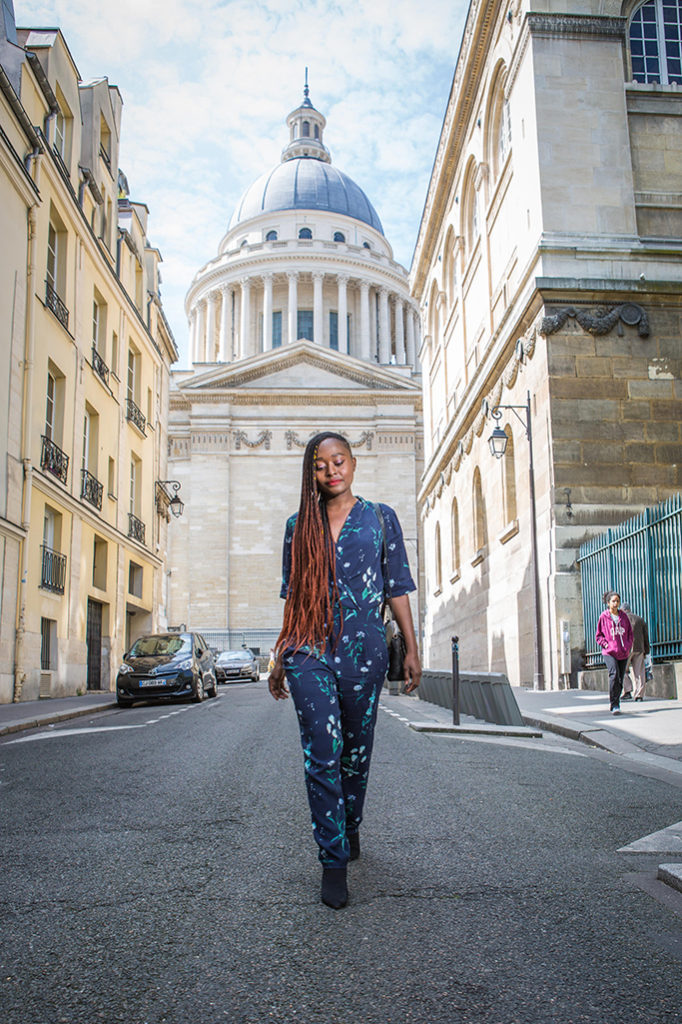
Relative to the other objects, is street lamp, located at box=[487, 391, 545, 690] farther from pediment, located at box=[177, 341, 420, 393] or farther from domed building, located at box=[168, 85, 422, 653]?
pediment, located at box=[177, 341, 420, 393]

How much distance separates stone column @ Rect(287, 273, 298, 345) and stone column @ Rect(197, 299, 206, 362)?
340 inches

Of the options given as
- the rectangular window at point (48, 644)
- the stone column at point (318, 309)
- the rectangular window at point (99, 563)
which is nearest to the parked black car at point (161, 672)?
the rectangular window at point (48, 644)

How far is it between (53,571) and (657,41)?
56.5 ft

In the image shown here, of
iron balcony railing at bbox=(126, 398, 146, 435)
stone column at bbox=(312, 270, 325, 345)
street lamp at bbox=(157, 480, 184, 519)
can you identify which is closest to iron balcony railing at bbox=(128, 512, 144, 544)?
street lamp at bbox=(157, 480, 184, 519)

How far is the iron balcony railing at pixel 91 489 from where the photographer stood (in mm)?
22844

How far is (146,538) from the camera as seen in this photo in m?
29.8

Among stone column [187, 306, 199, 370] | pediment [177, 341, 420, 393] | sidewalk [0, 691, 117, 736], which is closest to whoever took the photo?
sidewalk [0, 691, 117, 736]

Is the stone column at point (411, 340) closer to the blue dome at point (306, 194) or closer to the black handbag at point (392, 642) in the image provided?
the blue dome at point (306, 194)

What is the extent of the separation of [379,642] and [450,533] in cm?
2831

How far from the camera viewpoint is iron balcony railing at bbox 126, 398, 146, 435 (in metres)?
27.7

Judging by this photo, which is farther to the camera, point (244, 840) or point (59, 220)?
point (59, 220)

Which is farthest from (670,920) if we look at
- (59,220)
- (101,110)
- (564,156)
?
(101,110)

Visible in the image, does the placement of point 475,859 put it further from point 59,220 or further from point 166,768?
point 59,220

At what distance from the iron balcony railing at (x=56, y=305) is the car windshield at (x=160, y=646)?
719 centimetres
